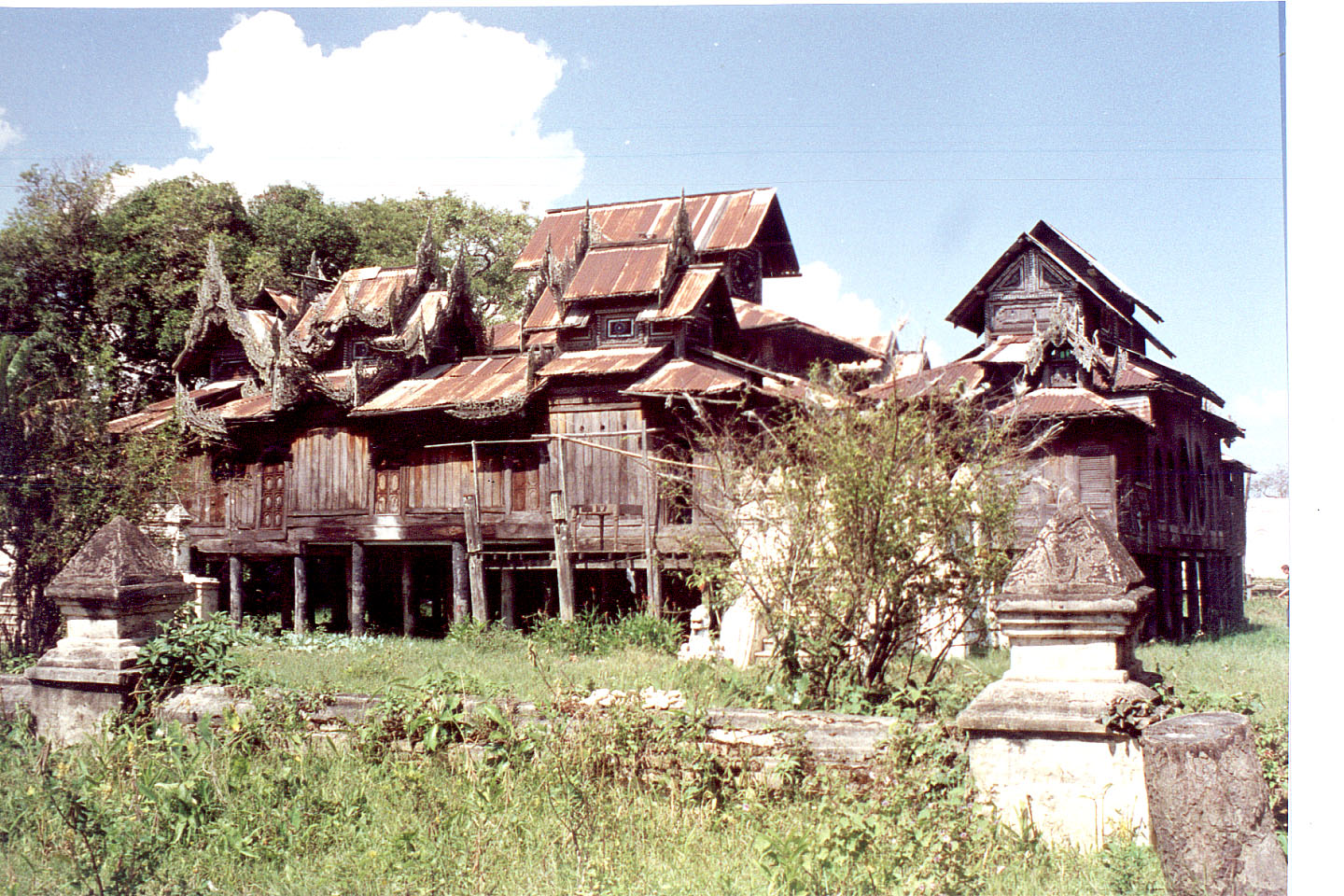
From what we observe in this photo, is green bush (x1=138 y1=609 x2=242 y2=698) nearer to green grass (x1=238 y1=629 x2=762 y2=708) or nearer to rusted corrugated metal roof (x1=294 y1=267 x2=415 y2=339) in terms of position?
green grass (x1=238 y1=629 x2=762 y2=708)

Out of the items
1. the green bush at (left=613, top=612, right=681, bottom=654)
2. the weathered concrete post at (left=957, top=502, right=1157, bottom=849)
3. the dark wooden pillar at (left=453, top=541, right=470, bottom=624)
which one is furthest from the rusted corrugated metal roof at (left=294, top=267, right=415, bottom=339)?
the weathered concrete post at (left=957, top=502, right=1157, bottom=849)

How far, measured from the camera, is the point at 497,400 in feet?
56.6

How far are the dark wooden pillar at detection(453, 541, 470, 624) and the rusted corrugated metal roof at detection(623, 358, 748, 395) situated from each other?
4783 mm

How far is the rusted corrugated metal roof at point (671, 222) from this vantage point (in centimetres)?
1991

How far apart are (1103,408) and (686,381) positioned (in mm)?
6266

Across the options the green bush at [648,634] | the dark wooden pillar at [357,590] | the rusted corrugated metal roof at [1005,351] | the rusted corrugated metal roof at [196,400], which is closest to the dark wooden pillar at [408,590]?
the dark wooden pillar at [357,590]

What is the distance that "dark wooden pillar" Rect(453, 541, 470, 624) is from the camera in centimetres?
1886

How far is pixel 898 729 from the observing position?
5.38 meters

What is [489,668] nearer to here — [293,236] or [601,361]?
[601,361]

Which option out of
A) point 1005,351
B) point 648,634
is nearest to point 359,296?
point 648,634

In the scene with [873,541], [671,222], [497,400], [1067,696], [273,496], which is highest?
[671,222]

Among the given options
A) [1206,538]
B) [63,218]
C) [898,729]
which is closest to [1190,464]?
[1206,538]

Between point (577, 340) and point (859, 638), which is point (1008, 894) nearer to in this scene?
point (859, 638)

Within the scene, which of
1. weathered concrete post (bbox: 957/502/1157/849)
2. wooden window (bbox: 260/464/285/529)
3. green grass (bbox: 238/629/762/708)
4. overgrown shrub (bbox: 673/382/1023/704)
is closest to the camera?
weathered concrete post (bbox: 957/502/1157/849)
